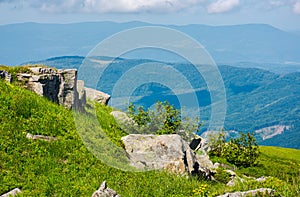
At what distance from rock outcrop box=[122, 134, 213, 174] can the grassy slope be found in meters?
1.10

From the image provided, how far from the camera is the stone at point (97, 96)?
29.5 meters

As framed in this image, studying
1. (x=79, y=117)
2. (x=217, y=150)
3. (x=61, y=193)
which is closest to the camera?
(x=61, y=193)

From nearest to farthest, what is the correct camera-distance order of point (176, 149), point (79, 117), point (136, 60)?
point (176, 149)
point (79, 117)
point (136, 60)

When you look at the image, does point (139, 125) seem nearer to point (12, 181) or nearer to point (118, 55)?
point (118, 55)

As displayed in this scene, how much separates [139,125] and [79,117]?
5718mm

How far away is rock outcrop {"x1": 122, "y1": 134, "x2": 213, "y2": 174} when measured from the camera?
656 inches

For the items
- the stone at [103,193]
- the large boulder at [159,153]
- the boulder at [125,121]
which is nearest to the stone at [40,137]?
the large boulder at [159,153]

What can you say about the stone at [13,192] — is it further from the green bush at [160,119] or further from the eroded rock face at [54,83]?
the green bush at [160,119]

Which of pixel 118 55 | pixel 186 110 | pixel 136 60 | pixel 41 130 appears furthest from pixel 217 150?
pixel 41 130

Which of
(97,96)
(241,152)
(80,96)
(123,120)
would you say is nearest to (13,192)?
(123,120)

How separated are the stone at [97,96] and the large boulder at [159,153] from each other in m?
11.1

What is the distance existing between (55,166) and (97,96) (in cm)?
1625

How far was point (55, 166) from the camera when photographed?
13.9 meters

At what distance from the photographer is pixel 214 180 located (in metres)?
19.0
